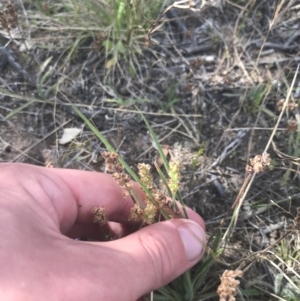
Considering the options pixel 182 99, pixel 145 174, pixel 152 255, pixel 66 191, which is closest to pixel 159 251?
pixel 152 255

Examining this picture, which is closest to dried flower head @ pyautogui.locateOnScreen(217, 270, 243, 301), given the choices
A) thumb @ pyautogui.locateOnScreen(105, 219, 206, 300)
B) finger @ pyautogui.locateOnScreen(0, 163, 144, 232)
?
thumb @ pyautogui.locateOnScreen(105, 219, 206, 300)

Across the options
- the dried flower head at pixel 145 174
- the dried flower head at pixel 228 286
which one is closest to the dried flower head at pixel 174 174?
the dried flower head at pixel 145 174

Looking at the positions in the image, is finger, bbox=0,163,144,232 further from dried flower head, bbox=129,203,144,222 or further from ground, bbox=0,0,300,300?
ground, bbox=0,0,300,300

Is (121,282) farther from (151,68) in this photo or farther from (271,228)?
(151,68)

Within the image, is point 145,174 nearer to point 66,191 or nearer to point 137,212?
point 137,212

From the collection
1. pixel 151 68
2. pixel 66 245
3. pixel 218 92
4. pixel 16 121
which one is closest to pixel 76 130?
pixel 16 121

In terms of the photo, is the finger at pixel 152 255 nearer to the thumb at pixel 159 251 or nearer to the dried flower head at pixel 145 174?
the thumb at pixel 159 251
